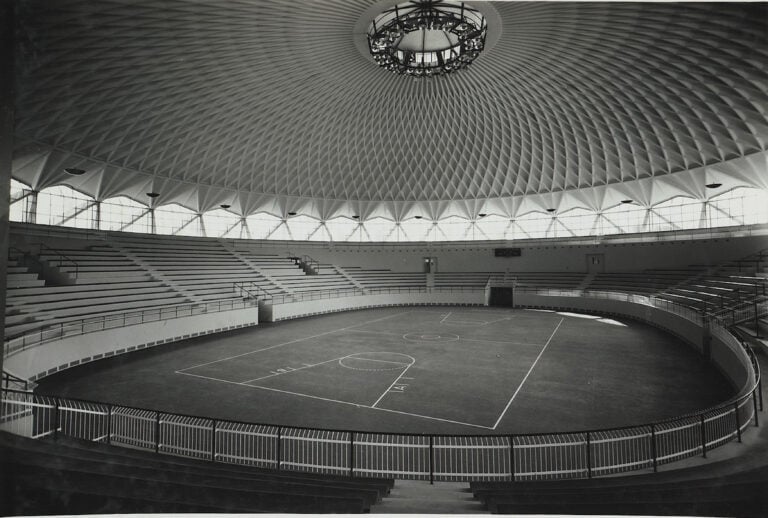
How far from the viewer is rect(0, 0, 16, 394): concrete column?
18.9ft

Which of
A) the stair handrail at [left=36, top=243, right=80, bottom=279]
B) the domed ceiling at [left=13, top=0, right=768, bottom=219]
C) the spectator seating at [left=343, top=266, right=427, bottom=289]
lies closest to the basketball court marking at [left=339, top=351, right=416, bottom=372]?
the domed ceiling at [left=13, top=0, right=768, bottom=219]

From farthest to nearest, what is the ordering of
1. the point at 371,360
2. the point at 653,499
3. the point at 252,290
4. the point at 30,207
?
the point at 252,290
the point at 30,207
the point at 371,360
the point at 653,499

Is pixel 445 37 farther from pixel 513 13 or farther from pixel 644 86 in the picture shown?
pixel 644 86

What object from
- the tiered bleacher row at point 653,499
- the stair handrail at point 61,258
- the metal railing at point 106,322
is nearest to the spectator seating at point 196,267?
the metal railing at point 106,322

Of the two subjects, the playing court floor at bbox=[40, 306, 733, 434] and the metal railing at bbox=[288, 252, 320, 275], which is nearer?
the playing court floor at bbox=[40, 306, 733, 434]

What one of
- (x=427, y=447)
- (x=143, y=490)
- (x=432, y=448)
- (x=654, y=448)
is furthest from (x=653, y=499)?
(x=143, y=490)

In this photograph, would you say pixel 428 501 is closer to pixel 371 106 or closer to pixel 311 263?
pixel 371 106

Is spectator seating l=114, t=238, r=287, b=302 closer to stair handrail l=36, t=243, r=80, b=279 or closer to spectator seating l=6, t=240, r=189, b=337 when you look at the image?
spectator seating l=6, t=240, r=189, b=337

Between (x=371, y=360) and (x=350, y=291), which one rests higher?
(x=350, y=291)

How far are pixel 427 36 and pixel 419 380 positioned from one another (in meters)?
21.2

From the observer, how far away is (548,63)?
912 inches

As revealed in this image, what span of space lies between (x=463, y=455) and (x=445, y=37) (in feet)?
79.1

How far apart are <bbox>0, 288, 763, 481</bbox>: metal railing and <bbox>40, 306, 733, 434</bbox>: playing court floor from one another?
1237mm

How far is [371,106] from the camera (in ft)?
99.0
